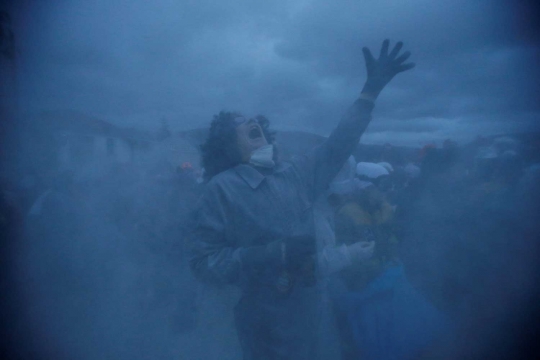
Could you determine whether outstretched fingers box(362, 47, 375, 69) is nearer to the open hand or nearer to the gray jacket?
the open hand

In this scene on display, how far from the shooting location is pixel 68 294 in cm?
143

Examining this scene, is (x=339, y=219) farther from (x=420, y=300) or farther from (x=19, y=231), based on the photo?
(x=19, y=231)

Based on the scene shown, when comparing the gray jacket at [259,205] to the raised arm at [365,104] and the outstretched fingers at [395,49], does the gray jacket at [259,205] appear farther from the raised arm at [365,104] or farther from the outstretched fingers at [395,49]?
the outstretched fingers at [395,49]

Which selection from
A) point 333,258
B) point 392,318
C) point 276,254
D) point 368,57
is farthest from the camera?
point 392,318

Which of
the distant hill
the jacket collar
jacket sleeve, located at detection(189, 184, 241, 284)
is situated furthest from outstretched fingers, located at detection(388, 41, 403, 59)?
jacket sleeve, located at detection(189, 184, 241, 284)

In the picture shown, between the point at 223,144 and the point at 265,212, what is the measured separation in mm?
357

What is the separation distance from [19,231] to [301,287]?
1418mm

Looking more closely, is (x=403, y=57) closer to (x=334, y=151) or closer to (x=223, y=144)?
(x=334, y=151)

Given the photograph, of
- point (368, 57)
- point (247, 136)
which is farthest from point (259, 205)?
point (368, 57)

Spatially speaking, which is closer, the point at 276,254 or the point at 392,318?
the point at 276,254

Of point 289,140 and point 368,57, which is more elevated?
point 368,57

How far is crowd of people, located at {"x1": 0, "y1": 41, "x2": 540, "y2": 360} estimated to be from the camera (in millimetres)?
1037

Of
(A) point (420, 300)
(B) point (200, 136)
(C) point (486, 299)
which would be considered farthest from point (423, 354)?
(B) point (200, 136)

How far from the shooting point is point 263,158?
108 centimetres
